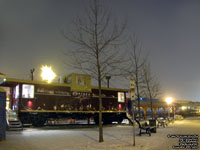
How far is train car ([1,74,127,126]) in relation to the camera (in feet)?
55.4

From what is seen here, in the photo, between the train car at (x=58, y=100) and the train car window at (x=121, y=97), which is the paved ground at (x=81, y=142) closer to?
the train car at (x=58, y=100)

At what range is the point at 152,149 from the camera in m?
8.10

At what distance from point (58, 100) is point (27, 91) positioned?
2725mm

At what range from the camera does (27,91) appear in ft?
56.0

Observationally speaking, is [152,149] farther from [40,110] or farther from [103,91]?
[103,91]

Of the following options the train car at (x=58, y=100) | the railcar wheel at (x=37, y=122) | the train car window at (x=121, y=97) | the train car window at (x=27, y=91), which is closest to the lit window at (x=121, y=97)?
the train car window at (x=121, y=97)

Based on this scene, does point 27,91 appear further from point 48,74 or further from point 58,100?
point 48,74

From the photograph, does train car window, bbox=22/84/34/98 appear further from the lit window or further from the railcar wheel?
the lit window

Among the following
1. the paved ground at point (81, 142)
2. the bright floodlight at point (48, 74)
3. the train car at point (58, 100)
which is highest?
the bright floodlight at point (48, 74)

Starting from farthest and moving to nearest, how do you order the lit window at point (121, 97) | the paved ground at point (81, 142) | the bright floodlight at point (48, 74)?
1. the lit window at point (121, 97)
2. the bright floodlight at point (48, 74)
3. the paved ground at point (81, 142)

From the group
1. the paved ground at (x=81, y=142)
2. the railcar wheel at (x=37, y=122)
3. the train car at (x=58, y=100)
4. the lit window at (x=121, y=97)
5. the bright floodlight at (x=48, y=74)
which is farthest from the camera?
the lit window at (x=121, y=97)

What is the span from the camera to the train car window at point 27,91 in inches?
666

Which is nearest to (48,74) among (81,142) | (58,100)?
(58,100)

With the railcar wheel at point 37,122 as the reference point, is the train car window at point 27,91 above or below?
above
